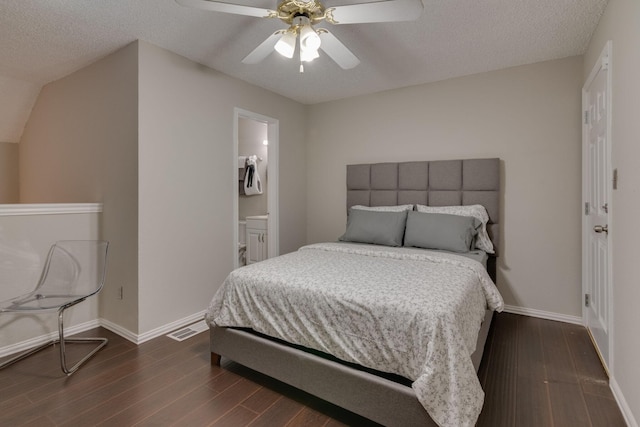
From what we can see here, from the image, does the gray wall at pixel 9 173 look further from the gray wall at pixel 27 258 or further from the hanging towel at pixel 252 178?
the hanging towel at pixel 252 178

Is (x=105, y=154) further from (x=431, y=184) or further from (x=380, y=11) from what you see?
(x=431, y=184)

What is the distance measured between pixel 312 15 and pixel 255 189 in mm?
3281

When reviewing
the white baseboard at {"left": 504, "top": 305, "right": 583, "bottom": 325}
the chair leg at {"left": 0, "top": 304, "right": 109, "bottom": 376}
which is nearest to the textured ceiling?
the chair leg at {"left": 0, "top": 304, "right": 109, "bottom": 376}

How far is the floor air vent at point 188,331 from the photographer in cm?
271

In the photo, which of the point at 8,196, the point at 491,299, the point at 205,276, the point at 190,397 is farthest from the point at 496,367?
the point at 8,196

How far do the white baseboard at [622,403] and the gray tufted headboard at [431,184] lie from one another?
1.41m

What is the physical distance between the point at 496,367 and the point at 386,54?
2574 millimetres

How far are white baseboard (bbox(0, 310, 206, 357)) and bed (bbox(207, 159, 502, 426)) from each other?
796 mm

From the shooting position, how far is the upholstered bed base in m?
1.50

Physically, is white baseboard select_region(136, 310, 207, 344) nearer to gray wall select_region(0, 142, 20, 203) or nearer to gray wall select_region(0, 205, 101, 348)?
gray wall select_region(0, 205, 101, 348)

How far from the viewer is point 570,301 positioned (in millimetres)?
2938

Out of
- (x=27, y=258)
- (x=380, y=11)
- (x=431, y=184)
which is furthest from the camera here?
(x=431, y=184)

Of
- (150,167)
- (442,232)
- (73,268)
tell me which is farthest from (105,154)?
(442,232)

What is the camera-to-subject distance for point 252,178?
498 centimetres
